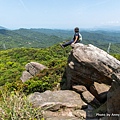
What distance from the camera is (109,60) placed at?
8.67 m

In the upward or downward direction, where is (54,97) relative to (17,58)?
upward

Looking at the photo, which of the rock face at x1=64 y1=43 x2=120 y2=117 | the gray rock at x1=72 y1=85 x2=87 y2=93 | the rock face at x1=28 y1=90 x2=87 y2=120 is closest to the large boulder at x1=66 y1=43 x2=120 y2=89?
the rock face at x1=64 y1=43 x2=120 y2=117

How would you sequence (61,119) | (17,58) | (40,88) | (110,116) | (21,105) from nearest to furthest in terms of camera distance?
1. (21,105)
2. (110,116)
3. (61,119)
4. (40,88)
5. (17,58)

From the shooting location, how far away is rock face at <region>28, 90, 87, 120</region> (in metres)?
7.12

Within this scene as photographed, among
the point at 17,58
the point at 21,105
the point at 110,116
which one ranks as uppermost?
the point at 21,105

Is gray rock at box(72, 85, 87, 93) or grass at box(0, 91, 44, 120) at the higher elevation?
grass at box(0, 91, 44, 120)

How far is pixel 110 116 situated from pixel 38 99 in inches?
133

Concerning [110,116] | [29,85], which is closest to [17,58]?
[29,85]

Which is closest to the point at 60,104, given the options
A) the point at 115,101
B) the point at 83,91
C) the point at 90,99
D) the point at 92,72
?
the point at 90,99

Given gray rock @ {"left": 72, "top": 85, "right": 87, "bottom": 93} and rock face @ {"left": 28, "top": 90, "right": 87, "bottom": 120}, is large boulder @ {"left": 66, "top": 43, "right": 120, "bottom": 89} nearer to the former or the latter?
gray rock @ {"left": 72, "top": 85, "right": 87, "bottom": 93}

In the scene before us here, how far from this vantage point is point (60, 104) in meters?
7.62

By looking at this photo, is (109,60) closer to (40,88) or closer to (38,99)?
(38,99)

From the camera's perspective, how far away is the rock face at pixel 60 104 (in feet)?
23.4

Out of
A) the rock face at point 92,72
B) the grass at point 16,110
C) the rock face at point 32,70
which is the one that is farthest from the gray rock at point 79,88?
the rock face at point 32,70
